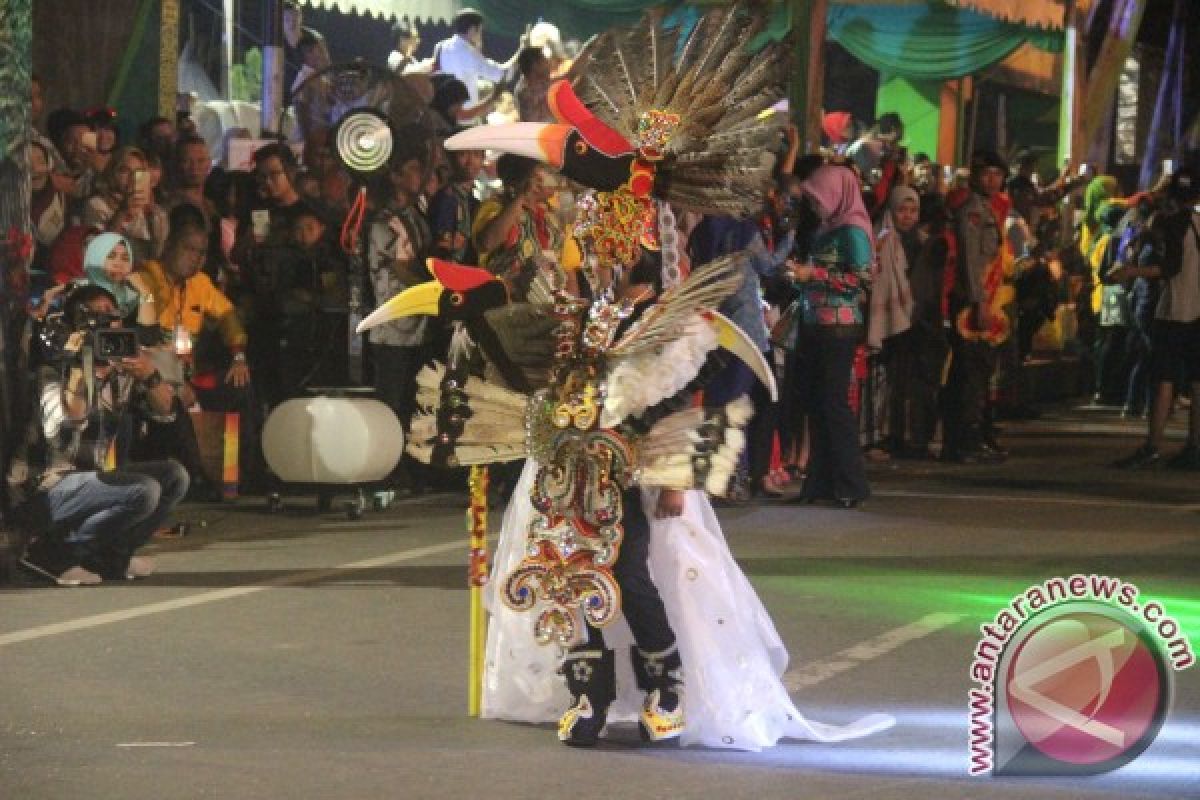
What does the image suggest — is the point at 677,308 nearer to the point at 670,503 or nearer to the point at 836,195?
the point at 670,503

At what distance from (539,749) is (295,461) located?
20.3 ft

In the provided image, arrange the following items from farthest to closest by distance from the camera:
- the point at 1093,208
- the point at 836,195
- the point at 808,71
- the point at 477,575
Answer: the point at 1093,208 < the point at 808,71 < the point at 836,195 < the point at 477,575

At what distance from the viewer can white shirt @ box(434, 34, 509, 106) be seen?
19.2 m

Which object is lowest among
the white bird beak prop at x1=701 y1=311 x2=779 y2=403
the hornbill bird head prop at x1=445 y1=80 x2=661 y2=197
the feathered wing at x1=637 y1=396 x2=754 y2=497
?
the feathered wing at x1=637 y1=396 x2=754 y2=497

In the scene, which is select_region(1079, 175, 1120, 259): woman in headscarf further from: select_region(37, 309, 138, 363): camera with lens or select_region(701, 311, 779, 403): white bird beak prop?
select_region(701, 311, 779, 403): white bird beak prop

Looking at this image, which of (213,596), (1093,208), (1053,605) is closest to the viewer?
(1053,605)

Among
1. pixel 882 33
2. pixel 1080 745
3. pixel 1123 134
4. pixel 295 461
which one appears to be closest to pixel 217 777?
pixel 1080 745

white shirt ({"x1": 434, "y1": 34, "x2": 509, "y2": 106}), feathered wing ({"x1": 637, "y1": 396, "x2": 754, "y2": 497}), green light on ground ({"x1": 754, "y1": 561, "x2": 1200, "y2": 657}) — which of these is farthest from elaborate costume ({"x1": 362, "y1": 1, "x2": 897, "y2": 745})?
white shirt ({"x1": 434, "y1": 34, "x2": 509, "y2": 106})

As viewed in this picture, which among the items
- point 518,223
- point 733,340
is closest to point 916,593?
point 733,340

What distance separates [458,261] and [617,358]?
7.06 m

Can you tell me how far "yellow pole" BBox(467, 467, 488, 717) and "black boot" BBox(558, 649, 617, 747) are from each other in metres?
0.48

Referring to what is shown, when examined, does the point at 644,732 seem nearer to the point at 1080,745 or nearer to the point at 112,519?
the point at 1080,745

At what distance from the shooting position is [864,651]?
914cm

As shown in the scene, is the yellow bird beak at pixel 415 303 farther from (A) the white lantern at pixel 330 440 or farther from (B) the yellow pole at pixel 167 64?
(B) the yellow pole at pixel 167 64
